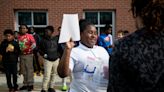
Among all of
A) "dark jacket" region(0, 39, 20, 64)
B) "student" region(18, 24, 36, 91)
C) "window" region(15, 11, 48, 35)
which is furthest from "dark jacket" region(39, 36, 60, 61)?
"window" region(15, 11, 48, 35)

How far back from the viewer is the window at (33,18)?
575 inches

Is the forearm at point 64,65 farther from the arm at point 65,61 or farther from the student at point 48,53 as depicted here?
the student at point 48,53

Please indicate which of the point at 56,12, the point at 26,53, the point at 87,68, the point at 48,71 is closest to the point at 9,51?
the point at 26,53

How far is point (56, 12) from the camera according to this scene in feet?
47.3

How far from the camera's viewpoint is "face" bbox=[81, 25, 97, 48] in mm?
3930

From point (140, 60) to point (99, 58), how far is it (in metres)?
1.96

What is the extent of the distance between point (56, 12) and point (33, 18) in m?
0.99

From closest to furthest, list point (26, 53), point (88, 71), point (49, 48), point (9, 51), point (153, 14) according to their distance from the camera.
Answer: point (153, 14) → point (88, 71) → point (49, 48) → point (9, 51) → point (26, 53)

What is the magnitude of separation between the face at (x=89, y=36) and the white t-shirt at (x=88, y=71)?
0.15 metres

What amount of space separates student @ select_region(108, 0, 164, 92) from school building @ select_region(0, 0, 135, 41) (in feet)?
41.1

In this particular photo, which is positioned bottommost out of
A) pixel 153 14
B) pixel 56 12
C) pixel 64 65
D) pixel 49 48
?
pixel 49 48

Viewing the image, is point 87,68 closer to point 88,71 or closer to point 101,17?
point 88,71

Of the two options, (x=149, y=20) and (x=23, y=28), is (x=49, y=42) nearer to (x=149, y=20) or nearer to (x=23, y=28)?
(x=23, y=28)

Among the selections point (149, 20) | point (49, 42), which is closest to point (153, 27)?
point (149, 20)
